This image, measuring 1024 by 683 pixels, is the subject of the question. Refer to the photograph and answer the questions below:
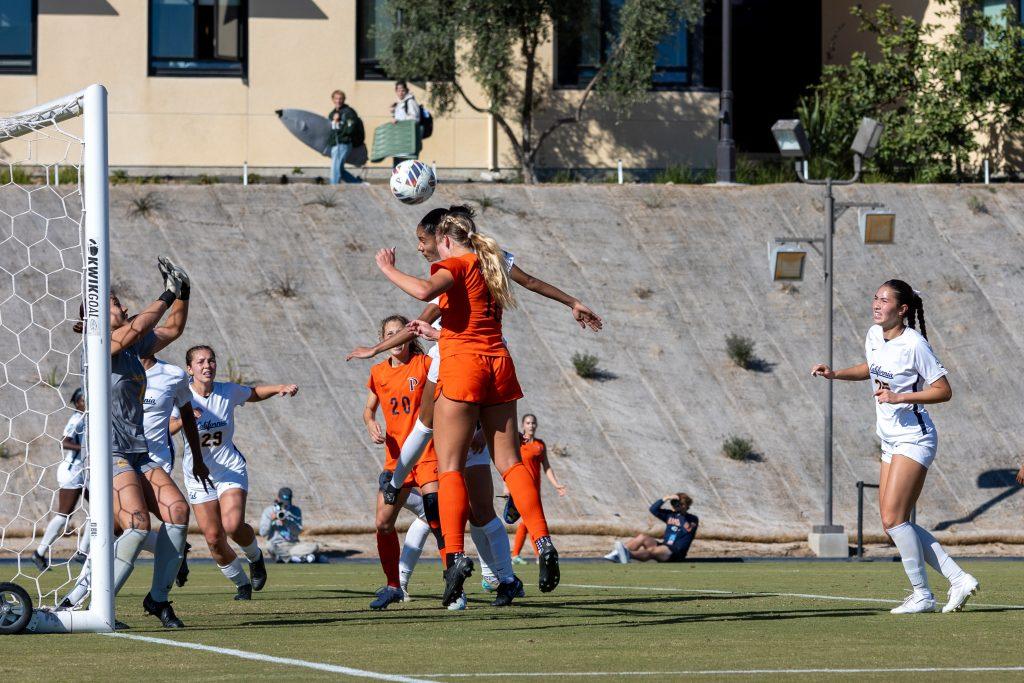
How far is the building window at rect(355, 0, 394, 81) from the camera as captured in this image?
3322 centimetres

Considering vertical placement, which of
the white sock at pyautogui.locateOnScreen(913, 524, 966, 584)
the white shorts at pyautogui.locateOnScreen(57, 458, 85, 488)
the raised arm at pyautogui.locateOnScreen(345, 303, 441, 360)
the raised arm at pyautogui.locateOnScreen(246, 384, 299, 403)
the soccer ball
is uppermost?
the soccer ball

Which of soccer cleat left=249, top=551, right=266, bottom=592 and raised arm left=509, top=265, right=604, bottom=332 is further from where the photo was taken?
soccer cleat left=249, top=551, right=266, bottom=592

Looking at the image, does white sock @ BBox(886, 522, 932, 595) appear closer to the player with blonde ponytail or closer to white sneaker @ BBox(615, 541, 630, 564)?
the player with blonde ponytail

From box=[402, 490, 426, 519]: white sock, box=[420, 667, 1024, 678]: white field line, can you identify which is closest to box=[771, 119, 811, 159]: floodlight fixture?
box=[402, 490, 426, 519]: white sock

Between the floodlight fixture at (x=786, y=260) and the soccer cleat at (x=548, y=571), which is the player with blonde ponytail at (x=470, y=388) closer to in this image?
the soccer cleat at (x=548, y=571)

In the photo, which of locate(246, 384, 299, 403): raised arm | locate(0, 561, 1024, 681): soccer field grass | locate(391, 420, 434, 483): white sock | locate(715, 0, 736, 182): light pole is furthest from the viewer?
locate(715, 0, 736, 182): light pole

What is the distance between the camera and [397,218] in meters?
30.9

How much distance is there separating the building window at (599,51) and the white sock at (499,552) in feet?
80.7

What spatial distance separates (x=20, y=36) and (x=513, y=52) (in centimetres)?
1007

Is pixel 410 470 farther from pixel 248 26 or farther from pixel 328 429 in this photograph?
pixel 248 26

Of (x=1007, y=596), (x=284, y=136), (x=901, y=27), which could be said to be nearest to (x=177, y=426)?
(x=1007, y=596)

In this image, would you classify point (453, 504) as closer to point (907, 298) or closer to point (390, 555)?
point (390, 555)

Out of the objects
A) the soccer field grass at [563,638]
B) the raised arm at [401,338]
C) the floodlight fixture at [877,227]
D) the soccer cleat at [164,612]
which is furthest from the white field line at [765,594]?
the floodlight fixture at [877,227]

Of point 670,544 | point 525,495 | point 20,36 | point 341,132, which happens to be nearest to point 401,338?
point 525,495
